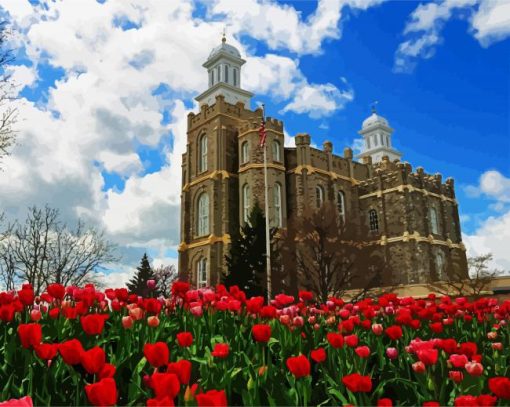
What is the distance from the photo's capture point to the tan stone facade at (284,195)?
108 feet

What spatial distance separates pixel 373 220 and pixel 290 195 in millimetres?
9349

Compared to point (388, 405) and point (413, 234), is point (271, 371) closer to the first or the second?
point (388, 405)

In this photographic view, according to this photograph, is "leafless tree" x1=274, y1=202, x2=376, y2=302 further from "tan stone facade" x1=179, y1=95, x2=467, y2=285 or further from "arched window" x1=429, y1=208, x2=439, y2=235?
"arched window" x1=429, y1=208, x2=439, y2=235

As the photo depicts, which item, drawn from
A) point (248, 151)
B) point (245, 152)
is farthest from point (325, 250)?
point (245, 152)

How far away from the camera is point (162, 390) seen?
5.51ft

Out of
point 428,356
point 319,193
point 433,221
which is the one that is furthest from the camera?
point 433,221

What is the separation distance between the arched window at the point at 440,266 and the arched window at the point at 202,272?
65.0ft

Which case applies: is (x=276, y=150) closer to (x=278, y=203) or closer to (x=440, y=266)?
(x=278, y=203)

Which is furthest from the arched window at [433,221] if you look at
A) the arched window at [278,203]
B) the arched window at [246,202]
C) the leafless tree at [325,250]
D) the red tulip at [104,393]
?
the red tulip at [104,393]

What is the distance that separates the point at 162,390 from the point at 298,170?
3284 cm

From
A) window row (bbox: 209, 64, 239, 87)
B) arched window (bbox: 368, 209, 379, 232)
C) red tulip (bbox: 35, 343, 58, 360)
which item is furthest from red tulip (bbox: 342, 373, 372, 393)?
window row (bbox: 209, 64, 239, 87)

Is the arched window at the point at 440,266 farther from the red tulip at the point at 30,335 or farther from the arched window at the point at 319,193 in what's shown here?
the red tulip at the point at 30,335

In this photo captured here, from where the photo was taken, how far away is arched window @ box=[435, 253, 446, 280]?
37.2 meters

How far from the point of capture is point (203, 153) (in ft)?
121
